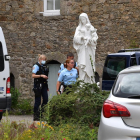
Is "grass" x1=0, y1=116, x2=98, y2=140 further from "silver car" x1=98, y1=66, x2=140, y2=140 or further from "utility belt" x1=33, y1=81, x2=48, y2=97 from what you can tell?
"utility belt" x1=33, y1=81, x2=48, y2=97

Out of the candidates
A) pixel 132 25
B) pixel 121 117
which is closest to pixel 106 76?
pixel 132 25

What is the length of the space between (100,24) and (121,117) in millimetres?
9827

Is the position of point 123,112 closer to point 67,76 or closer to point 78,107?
point 78,107

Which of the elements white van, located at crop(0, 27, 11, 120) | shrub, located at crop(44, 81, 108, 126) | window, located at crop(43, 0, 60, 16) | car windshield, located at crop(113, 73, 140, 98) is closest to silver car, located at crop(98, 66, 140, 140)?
car windshield, located at crop(113, 73, 140, 98)

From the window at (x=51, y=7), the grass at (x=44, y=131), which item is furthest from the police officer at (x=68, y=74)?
the window at (x=51, y=7)

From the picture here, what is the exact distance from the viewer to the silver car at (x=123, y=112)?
564cm

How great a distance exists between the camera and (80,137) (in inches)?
304

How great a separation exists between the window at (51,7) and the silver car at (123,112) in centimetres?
1049

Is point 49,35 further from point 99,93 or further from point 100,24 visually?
point 99,93

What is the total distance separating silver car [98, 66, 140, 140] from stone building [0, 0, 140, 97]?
9.09 metres

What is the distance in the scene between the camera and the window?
53.4ft

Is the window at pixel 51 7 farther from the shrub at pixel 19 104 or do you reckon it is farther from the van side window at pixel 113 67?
the van side window at pixel 113 67

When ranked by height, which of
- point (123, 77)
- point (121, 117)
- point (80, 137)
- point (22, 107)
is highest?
point (123, 77)

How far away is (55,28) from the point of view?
1603 centimetres
